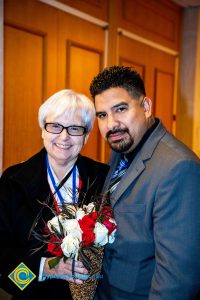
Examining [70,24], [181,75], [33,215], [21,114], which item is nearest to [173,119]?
[181,75]

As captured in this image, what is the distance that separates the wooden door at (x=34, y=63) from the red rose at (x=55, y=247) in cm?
111

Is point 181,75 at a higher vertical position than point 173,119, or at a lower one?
higher

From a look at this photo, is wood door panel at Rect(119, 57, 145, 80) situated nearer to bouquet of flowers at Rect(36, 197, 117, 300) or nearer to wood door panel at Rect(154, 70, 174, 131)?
wood door panel at Rect(154, 70, 174, 131)

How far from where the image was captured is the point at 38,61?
7.95ft

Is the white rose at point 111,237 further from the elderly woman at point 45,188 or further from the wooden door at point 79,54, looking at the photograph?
the wooden door at point 79,54

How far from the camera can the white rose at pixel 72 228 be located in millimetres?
1223

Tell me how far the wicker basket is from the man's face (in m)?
0.46

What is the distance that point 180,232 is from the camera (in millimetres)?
1164

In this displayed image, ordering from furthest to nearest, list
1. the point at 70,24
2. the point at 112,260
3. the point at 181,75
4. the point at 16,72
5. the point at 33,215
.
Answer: the point at 181,75 → the point at 70,24 → the point at 16,72 → the point at 33,215 → the point at 112,260

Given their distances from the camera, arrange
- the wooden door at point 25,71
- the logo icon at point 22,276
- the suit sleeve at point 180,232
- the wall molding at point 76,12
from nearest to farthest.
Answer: the suit sleeve at point 180,232
the logo icon at point 22,276
the wooden door at point 25,71
the wall molding at point 76,12

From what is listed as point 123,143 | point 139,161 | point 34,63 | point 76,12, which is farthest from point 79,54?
point 139,161

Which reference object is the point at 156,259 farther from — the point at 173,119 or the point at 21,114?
the point at 173,119

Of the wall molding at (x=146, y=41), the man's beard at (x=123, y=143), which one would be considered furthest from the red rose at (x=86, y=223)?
the wall molding at (x=146, y=41)

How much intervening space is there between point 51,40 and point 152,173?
5.24 ft
